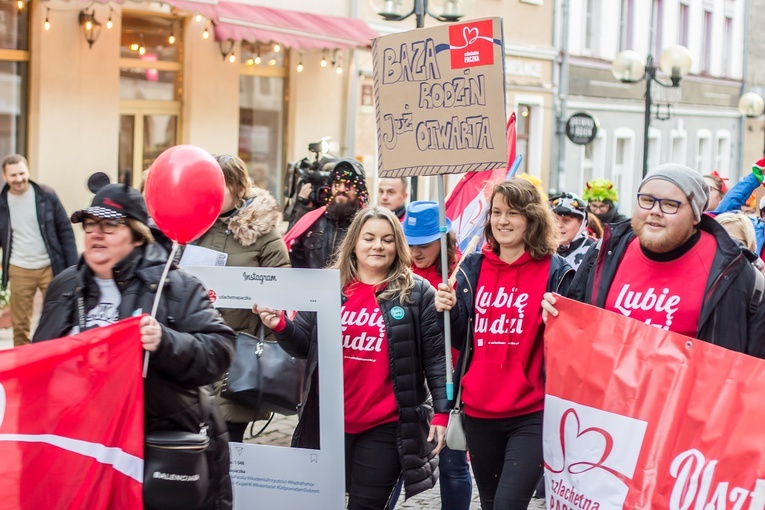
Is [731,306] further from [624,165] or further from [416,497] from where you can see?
[624,165]

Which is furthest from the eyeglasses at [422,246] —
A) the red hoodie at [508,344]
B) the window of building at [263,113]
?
the window of building at [263,113]

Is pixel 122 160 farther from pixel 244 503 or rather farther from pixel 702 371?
pixel 702 371

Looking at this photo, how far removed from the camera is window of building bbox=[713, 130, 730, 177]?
3619cm

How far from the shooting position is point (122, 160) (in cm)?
1465

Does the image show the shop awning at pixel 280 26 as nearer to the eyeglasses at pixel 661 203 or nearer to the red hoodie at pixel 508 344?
the red hoodie at pixel 508 344

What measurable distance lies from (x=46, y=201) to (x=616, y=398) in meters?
6.88

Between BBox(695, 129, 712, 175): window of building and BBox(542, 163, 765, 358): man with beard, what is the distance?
31127mm

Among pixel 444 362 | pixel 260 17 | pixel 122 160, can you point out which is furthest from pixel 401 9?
pixel 444 362

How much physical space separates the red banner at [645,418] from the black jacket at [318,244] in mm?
3192

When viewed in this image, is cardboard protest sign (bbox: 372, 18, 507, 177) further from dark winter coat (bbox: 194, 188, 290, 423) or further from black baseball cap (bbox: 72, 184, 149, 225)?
black baseball cap (bbox: 72, 184, 149, 225)

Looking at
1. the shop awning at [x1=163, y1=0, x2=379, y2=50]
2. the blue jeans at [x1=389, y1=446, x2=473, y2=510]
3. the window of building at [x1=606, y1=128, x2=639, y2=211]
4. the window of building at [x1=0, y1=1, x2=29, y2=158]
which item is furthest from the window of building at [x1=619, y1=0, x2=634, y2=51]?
the blue jeans at [x1=389, y1=446, x2=473, y2=510]

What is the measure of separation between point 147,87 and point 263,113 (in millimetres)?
2536

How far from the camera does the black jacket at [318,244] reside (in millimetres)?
7820

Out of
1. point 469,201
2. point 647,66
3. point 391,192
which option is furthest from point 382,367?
point 647,66
